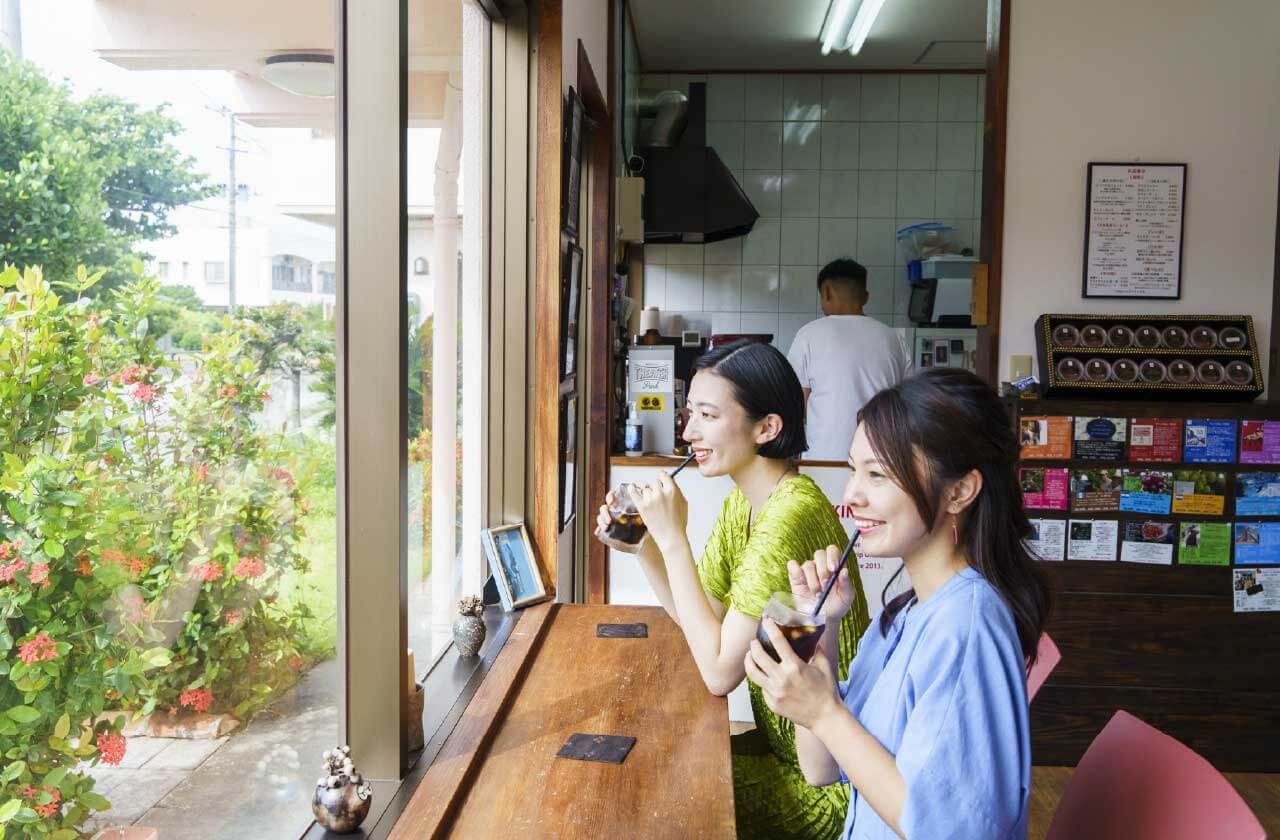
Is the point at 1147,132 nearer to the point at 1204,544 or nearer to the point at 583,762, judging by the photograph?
the point at 1204,544

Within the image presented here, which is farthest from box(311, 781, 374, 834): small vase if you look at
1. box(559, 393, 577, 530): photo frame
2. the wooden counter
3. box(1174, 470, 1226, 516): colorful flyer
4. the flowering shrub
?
box(1174, 470, 1226, 516): colorful flyer

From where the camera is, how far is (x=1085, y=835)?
4.57 feet

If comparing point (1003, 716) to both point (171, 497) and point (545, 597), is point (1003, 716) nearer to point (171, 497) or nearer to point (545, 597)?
point (171, 497)

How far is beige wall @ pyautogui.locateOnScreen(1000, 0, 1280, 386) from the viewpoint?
143 inches

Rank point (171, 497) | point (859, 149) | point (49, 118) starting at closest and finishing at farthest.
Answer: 1. point (49, 118)
2. point (171, 497)
3. point (859, 149)

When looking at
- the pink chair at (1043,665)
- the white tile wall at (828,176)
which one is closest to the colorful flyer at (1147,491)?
the pink chair at (1043,665)

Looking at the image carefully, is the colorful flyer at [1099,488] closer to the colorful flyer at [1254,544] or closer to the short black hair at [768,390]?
the colorful flyer at [1254,544]

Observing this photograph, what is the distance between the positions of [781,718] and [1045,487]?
6.51 ft

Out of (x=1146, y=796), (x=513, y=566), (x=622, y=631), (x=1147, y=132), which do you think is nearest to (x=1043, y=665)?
(x=1146, y=796)

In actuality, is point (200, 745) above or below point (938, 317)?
below

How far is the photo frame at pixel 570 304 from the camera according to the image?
2.90m

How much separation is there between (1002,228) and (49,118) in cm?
342

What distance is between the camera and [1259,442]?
3479 millimetres

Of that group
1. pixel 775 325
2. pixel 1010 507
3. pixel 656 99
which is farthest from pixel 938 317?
pixel 1010 507
